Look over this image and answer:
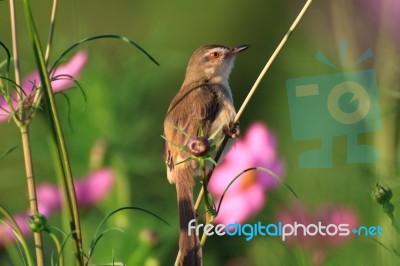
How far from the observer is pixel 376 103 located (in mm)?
1723

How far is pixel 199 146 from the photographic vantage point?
3.48 ft

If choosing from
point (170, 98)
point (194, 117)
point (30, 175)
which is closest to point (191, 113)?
point (194, 117)

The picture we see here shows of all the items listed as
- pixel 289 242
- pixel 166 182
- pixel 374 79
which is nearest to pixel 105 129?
pixel 166 182

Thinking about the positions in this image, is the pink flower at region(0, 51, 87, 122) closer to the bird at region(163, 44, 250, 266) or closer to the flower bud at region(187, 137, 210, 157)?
the bird at region(163, 44, 250, 266)

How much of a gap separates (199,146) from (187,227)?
43 centimetres

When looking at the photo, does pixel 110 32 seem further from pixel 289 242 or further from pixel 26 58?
pixel 289 242

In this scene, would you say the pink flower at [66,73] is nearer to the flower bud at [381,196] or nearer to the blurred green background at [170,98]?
the blurred green background at [170,98]

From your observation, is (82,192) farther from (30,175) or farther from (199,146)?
(199,146)

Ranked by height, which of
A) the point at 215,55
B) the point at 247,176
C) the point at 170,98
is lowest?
the point at 247,176

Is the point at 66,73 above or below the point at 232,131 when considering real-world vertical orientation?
above

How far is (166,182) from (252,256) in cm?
29

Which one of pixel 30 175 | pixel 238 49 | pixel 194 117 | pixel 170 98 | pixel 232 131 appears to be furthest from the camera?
pixel 170 98

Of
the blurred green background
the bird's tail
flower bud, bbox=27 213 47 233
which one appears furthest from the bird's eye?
flower bud, bbox=27 213 47 233

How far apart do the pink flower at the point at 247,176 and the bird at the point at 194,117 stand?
9 cm
